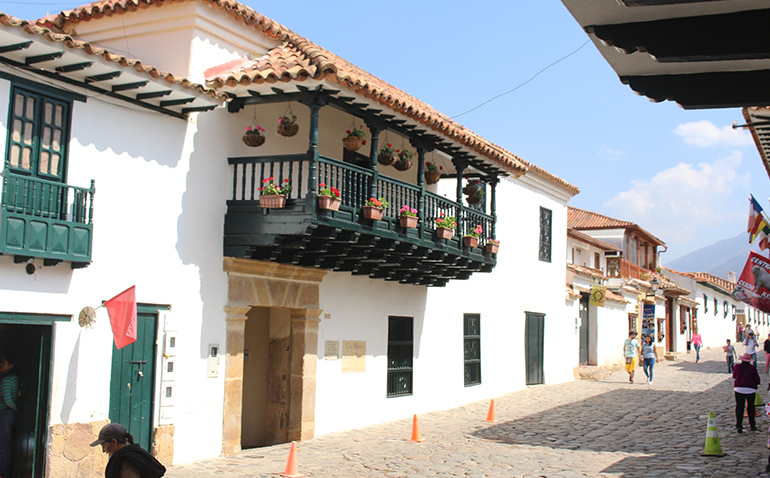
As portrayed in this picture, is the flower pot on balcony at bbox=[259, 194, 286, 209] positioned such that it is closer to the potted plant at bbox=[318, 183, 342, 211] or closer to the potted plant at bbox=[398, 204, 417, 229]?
the potted plant at bbox=[318, 183, 342, 211]

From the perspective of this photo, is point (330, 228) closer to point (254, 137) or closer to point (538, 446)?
point (254, 137)

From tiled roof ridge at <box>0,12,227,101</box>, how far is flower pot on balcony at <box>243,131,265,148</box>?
2.88 feet

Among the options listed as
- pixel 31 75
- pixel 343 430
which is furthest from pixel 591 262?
pixel 31 75

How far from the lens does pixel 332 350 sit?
1309 centimetres

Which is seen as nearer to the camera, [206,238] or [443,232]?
[206,238]

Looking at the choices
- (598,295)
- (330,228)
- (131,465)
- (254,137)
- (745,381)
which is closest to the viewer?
(131,465)

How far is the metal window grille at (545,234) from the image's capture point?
21.8m

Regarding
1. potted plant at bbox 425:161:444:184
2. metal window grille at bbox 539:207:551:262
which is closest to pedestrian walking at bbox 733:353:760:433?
potted plant at bbox 425:161:444:184

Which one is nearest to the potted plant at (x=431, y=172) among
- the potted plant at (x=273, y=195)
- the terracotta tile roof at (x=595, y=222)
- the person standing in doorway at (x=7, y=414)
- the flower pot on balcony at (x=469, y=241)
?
the flower pot on balcony at (x=469, y=241)

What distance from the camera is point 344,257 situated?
12031 mm

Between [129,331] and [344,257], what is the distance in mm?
4116

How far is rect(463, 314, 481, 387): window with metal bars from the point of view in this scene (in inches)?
692

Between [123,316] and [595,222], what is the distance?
31.0 meters

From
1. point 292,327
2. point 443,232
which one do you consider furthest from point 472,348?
point 292,327
